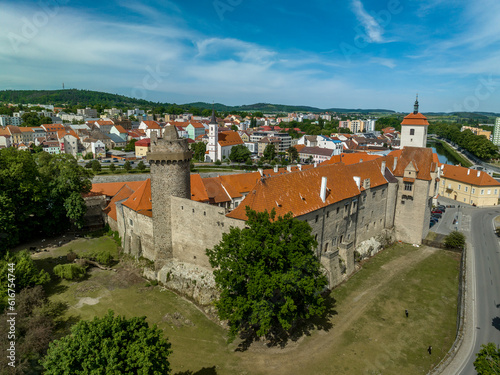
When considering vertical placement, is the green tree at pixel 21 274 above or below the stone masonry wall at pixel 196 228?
below

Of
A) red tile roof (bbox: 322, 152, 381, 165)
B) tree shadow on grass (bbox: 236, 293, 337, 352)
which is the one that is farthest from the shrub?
red tile roof (bbox: 322, 152, 381, 165)

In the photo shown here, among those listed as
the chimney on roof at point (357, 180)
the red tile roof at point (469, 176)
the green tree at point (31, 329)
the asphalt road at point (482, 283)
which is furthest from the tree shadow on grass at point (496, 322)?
the red tile roof at point (469, 176)

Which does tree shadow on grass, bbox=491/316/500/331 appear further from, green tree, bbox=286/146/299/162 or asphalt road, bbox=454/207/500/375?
green tree, bbox=286/146/299/162

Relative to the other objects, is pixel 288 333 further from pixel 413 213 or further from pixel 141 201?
pixel 413 213

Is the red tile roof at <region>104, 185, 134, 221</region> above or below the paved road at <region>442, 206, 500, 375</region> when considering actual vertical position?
above

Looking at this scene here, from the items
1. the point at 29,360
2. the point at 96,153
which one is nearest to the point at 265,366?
the point at 29,360

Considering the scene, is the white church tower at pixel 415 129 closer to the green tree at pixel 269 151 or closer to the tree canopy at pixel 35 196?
the tree canopy at pixel 35 196
